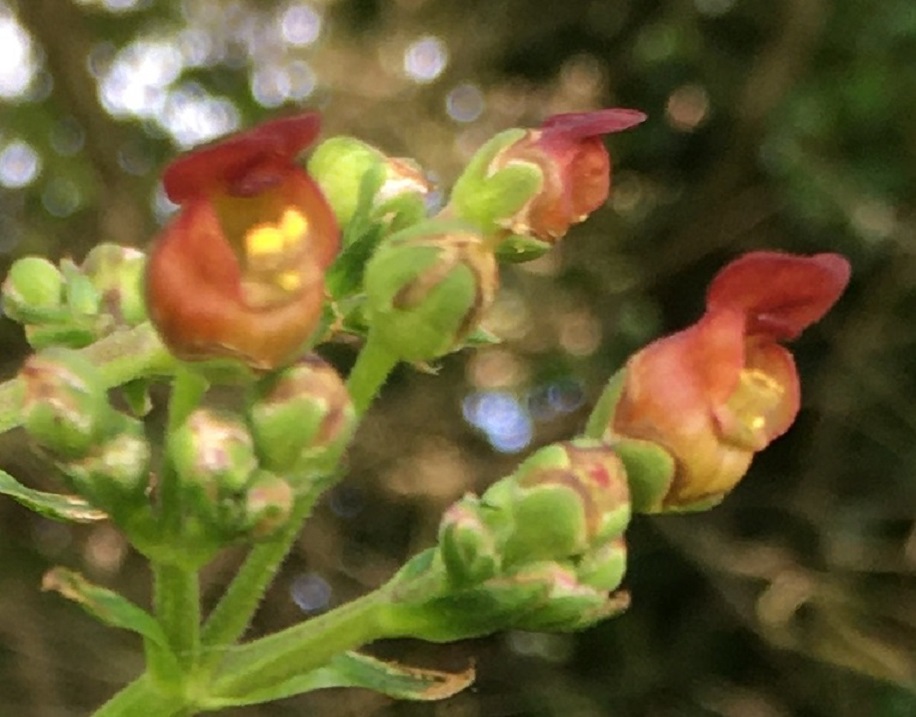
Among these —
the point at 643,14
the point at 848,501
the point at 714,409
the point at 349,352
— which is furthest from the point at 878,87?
the point at 714,409

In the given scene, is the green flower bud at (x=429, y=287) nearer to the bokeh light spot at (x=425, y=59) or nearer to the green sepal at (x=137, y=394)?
the green sepal at (x=137, y=394)

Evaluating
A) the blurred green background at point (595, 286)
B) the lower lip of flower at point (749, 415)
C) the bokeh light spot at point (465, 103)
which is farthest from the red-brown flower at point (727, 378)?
the bokeh light spot at point (465, 103)

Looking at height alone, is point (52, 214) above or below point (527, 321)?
above

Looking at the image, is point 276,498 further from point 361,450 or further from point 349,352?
point 361,450

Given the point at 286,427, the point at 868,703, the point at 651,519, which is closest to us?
the point at 286,427

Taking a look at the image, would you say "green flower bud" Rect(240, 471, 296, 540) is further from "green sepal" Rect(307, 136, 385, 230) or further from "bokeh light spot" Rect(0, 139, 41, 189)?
"bokeh light spot" Rect(0, 139, 41, 189)

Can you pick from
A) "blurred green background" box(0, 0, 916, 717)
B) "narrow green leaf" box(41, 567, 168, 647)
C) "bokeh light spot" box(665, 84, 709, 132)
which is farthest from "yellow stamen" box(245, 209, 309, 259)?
"bokeh light spot" box(665, 84, 709, 132)

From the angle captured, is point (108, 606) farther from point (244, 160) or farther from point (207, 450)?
point (244, 160)
